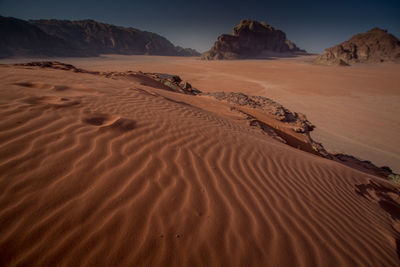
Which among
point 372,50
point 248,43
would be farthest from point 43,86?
point 248,43

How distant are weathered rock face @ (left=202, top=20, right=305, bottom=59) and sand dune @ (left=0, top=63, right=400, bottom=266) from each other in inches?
2796

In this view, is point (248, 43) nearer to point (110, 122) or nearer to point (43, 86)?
point (43, 86)

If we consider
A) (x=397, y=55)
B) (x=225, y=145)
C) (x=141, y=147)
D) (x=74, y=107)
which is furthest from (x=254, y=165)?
(x=397, y=55)

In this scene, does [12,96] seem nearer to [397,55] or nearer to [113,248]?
[113,248]

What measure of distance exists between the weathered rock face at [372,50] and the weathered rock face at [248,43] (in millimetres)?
28645

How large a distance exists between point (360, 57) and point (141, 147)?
7577 centimetres

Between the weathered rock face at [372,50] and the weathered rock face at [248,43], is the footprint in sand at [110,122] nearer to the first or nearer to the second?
the weathered rock face at [372,50]

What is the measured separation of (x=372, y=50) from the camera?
2125 inches

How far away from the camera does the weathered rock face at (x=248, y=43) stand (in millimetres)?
69062

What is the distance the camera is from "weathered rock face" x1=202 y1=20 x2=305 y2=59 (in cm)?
6906

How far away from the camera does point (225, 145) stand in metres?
3.03

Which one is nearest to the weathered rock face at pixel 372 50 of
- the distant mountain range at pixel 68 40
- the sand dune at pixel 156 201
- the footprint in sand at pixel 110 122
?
the sand dune at pixel 156 201

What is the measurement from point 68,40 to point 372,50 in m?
116

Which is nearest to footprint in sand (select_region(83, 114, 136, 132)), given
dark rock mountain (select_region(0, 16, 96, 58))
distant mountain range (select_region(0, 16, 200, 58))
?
dark rock mountain (select_region(0, 16, 96, 58))
